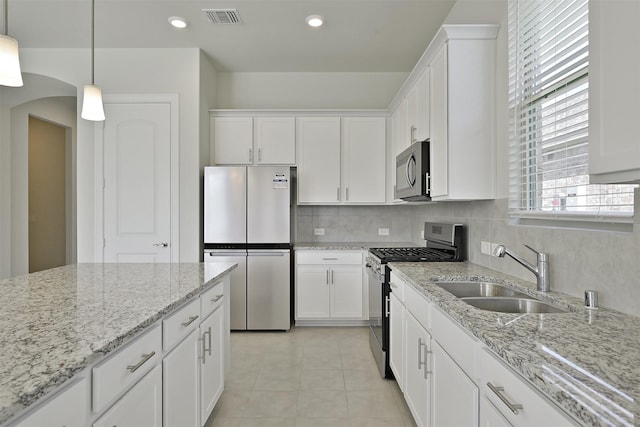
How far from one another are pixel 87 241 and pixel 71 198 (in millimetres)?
2204

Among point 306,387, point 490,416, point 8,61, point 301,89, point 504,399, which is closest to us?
point 504,399

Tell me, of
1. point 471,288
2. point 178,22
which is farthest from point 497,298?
point 178,22

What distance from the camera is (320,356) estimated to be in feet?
10.4

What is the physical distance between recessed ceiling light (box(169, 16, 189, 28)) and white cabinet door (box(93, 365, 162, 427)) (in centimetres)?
296

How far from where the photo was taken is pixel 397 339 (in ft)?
7.84

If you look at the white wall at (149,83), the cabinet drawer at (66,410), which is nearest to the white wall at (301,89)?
the white wall at (149,83)

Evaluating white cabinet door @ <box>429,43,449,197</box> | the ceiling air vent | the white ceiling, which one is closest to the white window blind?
white cabinet door @ <box>429,43,449,197</box>

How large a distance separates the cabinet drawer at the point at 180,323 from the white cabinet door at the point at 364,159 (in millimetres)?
2605

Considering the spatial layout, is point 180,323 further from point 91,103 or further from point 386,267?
point 91,103

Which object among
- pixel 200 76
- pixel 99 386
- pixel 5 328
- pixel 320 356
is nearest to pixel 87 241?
pixel 200 76

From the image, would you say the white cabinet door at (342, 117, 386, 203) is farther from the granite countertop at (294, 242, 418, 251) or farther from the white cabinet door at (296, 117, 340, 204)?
the granite countertop at (294, 242, 418, 251)

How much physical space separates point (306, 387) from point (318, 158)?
2.39 m

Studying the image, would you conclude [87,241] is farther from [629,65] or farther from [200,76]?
[629,65]

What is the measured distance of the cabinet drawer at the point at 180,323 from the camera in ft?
4.74
